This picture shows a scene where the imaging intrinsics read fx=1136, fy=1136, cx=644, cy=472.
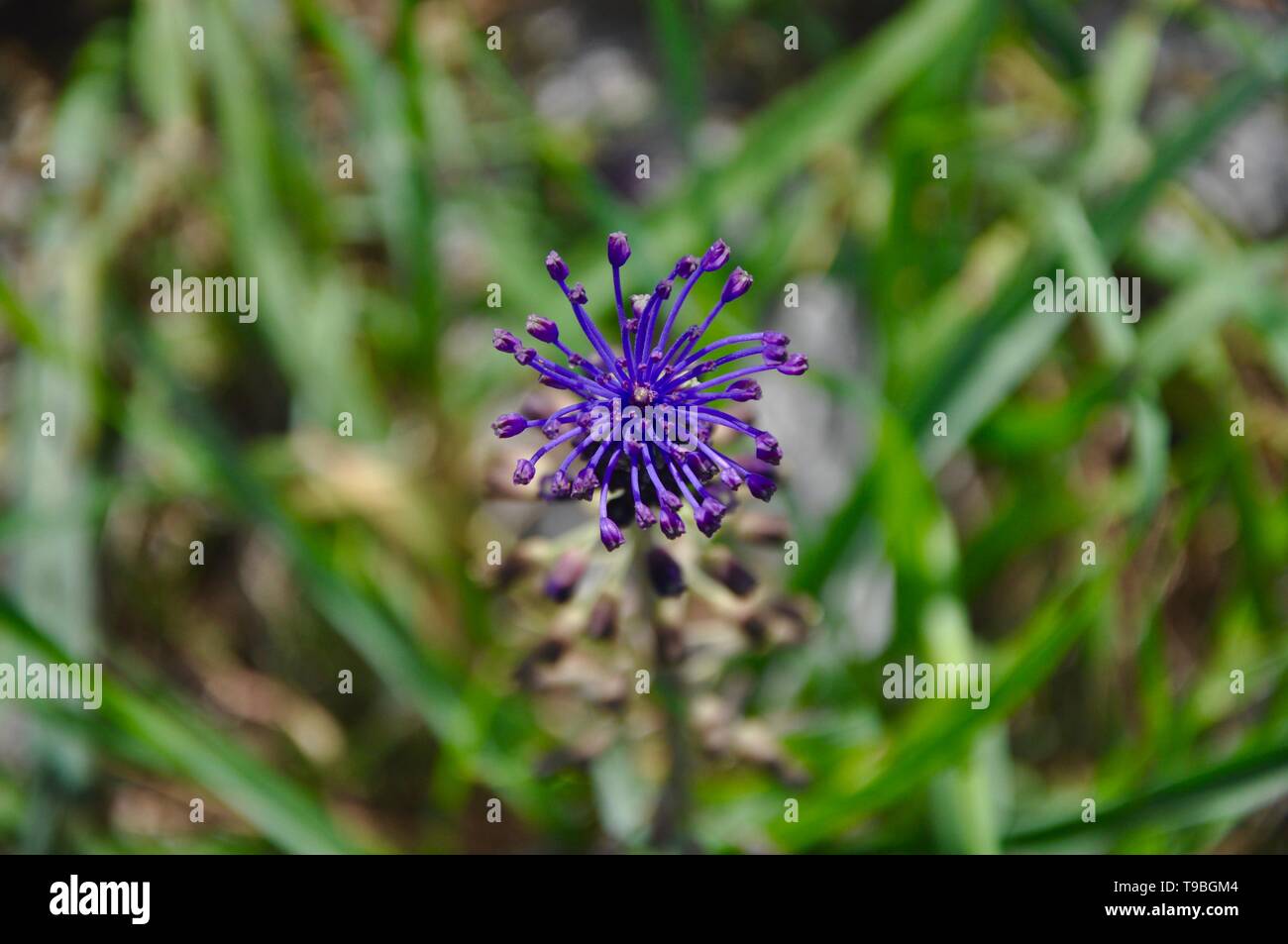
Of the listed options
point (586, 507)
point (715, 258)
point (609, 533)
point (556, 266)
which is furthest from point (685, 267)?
point (586, 507)

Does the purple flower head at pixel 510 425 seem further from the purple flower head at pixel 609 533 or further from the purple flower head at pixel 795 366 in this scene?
the purple flower head at pixel 795 366

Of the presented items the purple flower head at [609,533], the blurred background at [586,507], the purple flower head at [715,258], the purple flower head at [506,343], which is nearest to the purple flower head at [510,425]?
the purple flower head at [506,343]

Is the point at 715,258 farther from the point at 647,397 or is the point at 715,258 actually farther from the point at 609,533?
the point at 609,533

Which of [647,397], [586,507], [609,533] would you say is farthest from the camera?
[586,507]

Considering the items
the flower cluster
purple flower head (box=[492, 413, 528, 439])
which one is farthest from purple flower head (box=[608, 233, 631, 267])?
purple flower head (box=[492, 413, 528, 439])

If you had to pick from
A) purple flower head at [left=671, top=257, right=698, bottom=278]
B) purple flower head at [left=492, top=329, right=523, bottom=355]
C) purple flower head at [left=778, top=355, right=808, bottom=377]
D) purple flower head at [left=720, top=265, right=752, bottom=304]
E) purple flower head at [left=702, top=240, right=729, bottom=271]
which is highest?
purple flower head at [left=702, top=240, right=729, bottom=271]

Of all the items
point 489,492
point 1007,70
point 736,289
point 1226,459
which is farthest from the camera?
point 1007,70

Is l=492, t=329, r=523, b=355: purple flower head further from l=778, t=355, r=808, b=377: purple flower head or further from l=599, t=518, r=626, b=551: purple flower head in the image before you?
→ l=778, t=355, r=808, b=377: purple flower head
